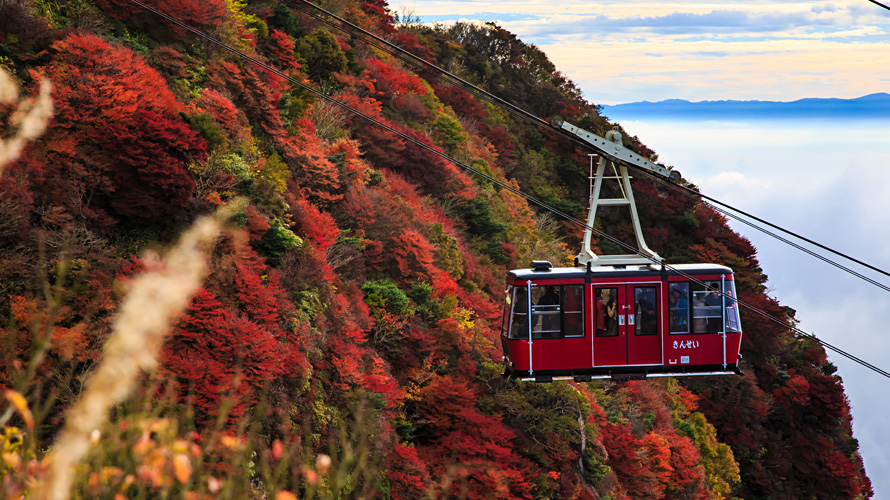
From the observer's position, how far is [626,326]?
14531 millimetres

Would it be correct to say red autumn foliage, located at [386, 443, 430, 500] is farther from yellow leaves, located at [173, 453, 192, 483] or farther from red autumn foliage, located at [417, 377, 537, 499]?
yellow leaves, located at [173, 453, 192, 483]

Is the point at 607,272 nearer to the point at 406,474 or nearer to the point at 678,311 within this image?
the point at 678,311

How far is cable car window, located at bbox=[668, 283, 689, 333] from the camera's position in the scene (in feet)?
47.6

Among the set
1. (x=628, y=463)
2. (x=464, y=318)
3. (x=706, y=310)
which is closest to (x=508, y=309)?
(x=706, y=310)

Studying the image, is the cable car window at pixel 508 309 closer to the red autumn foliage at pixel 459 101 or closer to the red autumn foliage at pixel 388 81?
the red autumn foliage at pixel 388 81

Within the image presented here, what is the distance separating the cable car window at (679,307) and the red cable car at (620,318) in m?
0.02

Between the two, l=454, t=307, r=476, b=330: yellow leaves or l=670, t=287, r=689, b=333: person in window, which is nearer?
l=670, t=287, r=689, b=333: person in window

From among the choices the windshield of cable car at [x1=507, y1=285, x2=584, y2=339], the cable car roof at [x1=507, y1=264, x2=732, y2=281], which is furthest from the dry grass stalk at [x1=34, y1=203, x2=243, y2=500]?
the windshield of cable car at [x1=507, y1=285, x2=584, y2=339]

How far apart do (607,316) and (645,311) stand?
0.78 meters

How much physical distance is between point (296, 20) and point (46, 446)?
21.8m

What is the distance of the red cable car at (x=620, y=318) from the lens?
14.4 metres

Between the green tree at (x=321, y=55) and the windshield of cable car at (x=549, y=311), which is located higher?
the green tree at (x=321, y=55)

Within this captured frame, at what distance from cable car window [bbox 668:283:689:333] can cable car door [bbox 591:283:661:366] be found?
330 millimetres

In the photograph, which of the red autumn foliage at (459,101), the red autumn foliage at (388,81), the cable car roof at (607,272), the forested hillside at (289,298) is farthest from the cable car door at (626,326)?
the red autumn foliage at (459,101)
